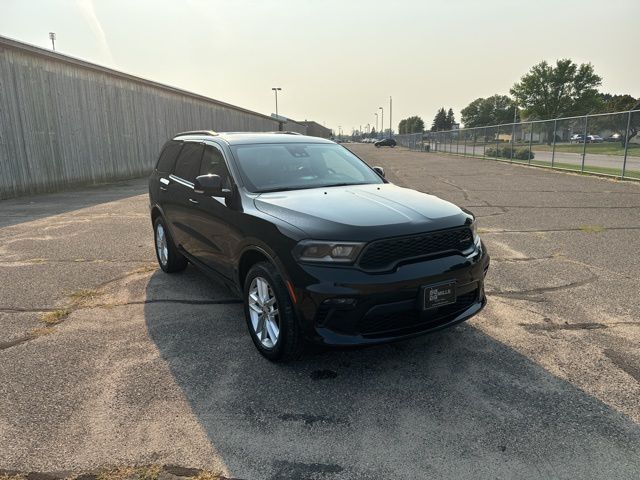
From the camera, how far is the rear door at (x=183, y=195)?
5.02 metres

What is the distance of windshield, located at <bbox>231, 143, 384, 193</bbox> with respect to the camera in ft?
14.0

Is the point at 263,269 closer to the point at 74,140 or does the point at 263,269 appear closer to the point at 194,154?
the point at 194,154

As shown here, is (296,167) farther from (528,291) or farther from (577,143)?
→ (577,143)

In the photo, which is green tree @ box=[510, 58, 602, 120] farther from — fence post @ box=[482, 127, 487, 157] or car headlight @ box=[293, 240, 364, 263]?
car headlight @ box=[293, 240, 364, 263]

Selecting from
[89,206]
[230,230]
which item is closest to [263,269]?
[230,230]

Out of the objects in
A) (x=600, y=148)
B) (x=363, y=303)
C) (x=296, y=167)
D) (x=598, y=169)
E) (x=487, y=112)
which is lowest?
(x=598, y=169)

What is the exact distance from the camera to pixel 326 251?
3.19 meters

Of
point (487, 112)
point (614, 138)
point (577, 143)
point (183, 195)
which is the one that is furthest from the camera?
point (487, 112)

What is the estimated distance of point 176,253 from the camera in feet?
18.9

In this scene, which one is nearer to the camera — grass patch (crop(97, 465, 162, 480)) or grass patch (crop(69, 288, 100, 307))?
grass patch (crop(97, 465, 162, 480))

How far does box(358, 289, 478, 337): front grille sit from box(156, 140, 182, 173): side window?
3.57 metres

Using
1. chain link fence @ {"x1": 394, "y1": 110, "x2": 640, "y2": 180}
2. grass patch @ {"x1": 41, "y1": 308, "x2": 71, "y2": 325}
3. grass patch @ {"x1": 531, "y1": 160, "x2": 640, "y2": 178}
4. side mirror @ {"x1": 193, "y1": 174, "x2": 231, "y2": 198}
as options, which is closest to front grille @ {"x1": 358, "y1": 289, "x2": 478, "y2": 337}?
side mirror @ {"x1": 193, "y1": 174, "x2": 231, "y2": 198}

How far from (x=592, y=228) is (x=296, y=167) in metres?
6.24

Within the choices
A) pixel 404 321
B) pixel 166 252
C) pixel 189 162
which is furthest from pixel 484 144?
pixel 404 321
